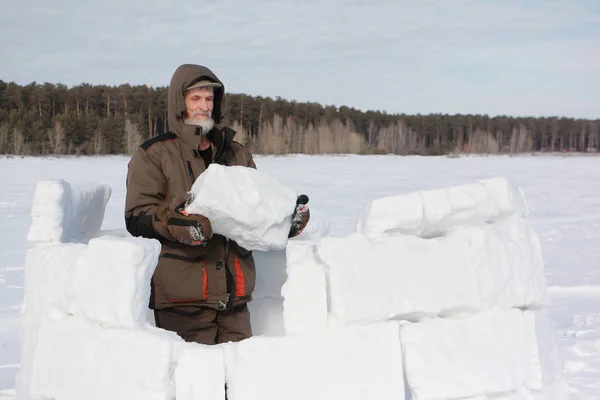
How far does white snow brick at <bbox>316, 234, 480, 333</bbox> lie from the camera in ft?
9.97

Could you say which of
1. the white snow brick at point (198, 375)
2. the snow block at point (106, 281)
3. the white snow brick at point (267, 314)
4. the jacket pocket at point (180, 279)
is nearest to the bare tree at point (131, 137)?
the white snow brick at point (267, 314)

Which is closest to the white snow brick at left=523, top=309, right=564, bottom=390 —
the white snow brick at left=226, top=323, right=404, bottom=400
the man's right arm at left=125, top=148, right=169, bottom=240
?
the white snow brick at left=226, top=323, right=404, bottom=400

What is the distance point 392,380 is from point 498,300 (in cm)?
77

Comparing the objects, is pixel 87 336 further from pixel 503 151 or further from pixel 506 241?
pixel 503 151

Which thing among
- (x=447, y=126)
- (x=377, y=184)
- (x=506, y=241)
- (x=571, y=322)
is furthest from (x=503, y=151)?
(x=506, y=241)

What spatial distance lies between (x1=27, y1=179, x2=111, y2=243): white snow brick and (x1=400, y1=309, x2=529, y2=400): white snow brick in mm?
1763

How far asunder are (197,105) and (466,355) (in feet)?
5.93

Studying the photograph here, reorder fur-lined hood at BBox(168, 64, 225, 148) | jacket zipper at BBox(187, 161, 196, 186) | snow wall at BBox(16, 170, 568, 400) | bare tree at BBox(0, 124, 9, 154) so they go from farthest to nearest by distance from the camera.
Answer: bare tree at BBox(0, 124, 9, 154) < fur-lined hood at BBox(168, 64, 225, 148) < jacket zipper at BBox(187, 161, 196, 186) < snow wall at BBox(16, 170, 568, 400)

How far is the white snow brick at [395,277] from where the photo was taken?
3039 mm

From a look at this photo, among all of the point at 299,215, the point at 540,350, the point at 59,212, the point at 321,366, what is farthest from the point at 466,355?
the point at 59,212

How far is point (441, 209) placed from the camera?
11.3 ft

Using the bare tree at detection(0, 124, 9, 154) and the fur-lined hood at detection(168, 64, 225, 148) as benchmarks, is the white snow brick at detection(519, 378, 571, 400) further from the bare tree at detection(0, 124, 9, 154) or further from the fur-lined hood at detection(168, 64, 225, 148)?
the bare tree at detection(0, 124, 9, 154)

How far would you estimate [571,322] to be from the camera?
7152 millimetres

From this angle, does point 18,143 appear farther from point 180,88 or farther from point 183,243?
point 183,243
